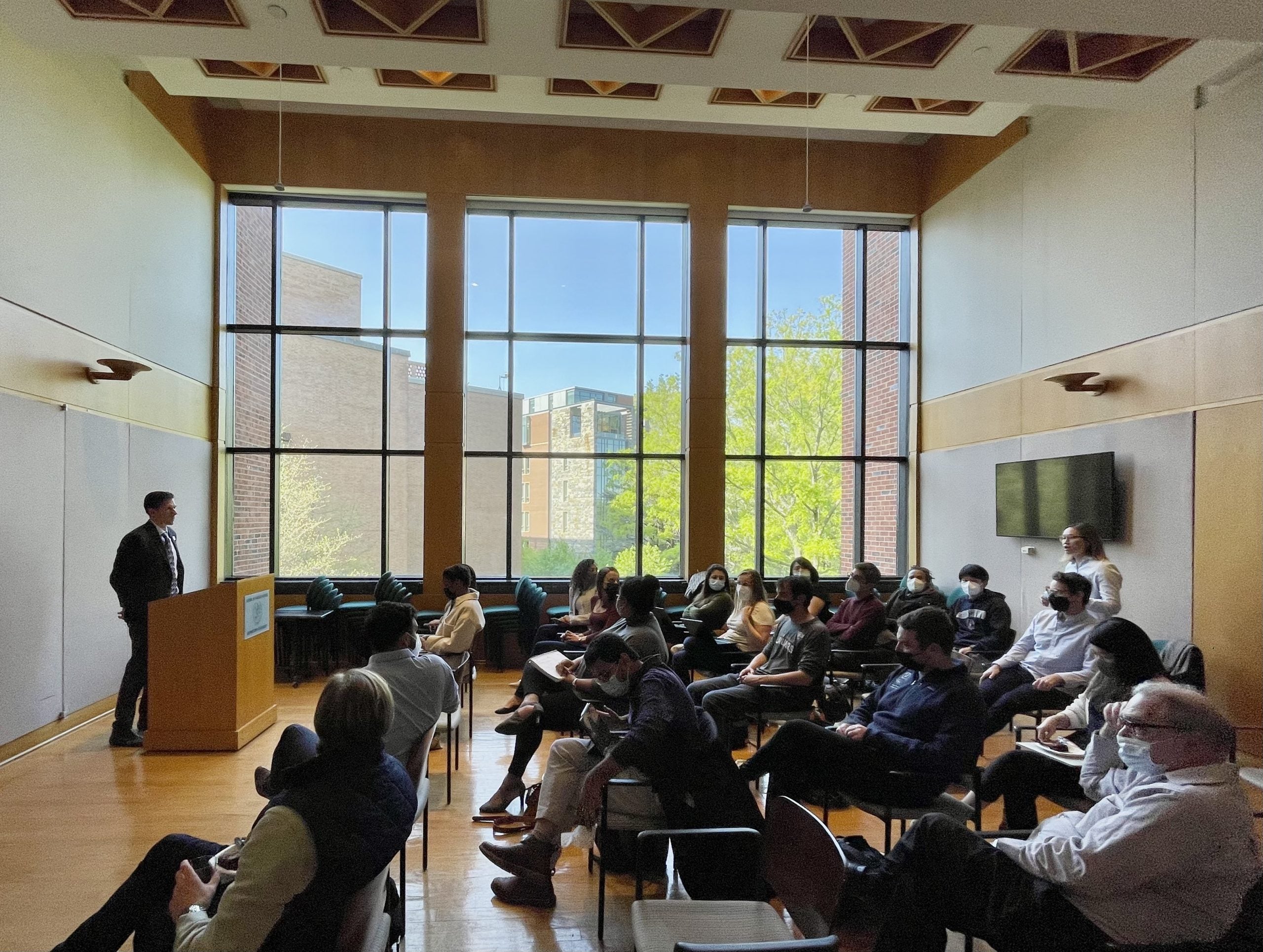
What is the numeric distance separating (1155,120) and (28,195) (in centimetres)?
787

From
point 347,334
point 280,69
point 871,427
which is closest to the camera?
point 280,69

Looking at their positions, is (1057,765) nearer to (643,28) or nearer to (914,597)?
(914,597)

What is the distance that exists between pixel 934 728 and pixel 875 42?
4.64 m

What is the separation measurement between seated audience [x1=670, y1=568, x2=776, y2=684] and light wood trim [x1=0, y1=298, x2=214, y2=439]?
477 cm

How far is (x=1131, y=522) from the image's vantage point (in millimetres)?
5812

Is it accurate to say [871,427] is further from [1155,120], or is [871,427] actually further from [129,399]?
[129,399]

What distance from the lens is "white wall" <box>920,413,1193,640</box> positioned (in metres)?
5.37

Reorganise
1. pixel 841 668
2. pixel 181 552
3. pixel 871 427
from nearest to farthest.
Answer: pixel 841 668 < pixel 181 552 < pixel 871 427

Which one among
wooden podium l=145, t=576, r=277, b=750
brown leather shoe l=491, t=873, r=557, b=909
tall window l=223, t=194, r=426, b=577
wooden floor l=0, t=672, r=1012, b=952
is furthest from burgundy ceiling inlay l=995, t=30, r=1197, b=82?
wooden podium l=145, t=576, r=277, b=750

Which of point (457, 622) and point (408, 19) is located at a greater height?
point (408, 19)

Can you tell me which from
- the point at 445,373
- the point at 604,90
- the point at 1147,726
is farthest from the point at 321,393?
the point at 1147,726

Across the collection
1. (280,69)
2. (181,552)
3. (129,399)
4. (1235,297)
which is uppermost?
(280,69)

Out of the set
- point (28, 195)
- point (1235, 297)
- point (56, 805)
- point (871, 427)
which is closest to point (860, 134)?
point (871, 427)

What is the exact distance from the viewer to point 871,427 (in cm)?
938
